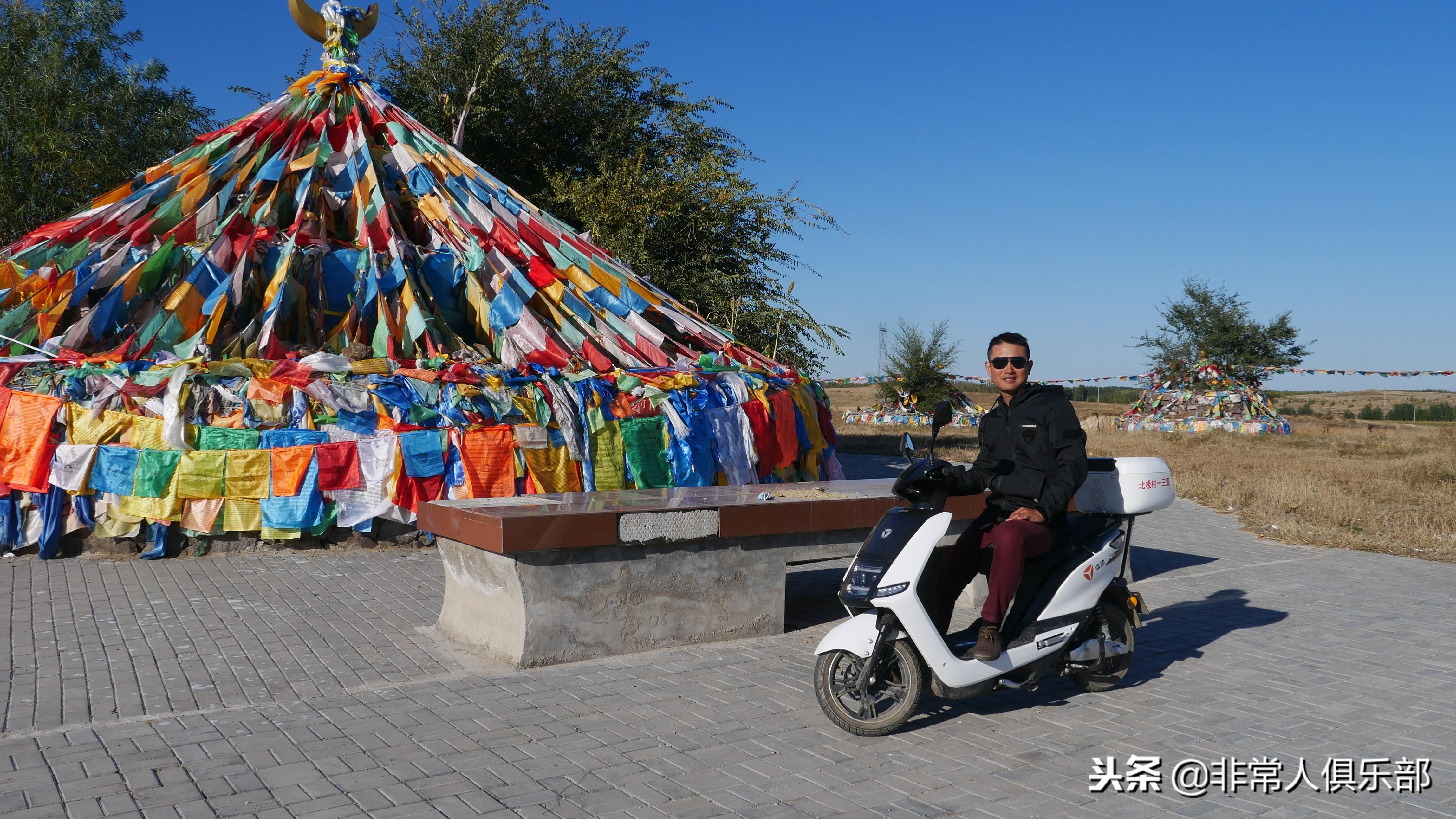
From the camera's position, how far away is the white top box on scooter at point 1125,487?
18.9 ft

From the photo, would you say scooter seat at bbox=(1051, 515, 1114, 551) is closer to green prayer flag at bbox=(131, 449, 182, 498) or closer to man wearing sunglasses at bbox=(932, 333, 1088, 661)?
man wearing sunglasses at bbox=(932, 333, 1088, 661)

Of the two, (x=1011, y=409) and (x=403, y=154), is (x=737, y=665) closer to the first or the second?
(x=1011, y=409)

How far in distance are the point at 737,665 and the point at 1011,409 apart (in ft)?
7.10

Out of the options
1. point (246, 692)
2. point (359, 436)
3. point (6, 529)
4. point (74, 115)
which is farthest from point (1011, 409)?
point (74, 115)

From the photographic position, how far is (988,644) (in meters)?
4.87

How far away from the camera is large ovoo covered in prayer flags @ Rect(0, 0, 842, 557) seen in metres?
9.59

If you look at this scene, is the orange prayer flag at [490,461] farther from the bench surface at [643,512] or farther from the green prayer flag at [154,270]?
the green prayer flag at [154,270]

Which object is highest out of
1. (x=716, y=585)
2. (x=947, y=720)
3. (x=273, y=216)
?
(x=273, y=216)

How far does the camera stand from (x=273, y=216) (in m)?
12.5

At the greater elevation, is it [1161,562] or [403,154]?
[403,154]

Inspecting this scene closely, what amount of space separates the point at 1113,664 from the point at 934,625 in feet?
4.45

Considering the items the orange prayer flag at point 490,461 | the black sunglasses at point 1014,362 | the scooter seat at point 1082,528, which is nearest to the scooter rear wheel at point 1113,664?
the scooter seat at point 1082,528

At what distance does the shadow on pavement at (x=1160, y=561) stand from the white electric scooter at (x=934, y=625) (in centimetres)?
419

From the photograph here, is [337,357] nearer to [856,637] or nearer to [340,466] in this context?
[340,466]
